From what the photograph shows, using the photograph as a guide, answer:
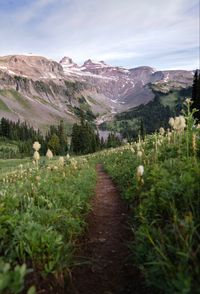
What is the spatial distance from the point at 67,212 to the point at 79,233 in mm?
485

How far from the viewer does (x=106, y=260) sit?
20.0ft

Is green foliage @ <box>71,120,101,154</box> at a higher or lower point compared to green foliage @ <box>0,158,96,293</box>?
lower

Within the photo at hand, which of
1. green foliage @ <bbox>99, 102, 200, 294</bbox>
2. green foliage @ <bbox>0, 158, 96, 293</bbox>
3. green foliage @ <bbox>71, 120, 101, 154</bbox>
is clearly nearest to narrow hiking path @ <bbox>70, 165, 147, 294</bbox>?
green foliage @ <bbox>0, 158, 96, 293</bbox>

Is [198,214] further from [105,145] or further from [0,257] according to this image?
[105,145]

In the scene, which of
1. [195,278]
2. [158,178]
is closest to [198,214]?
[195,278]

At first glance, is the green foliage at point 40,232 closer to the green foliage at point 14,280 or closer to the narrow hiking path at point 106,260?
the green foliage at point 14,280

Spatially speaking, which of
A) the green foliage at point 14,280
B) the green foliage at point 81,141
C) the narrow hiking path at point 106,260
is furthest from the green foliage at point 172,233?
the green foliage at point 81,141

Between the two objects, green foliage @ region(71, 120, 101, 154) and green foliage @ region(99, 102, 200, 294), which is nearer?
green foliage @ region(99, 102, 200, 294)

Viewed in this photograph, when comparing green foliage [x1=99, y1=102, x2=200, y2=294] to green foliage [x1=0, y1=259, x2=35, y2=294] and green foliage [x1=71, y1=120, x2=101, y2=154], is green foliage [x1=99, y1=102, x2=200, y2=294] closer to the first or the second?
green foliage [x1=0, y1=259, x2=35, y2=294]

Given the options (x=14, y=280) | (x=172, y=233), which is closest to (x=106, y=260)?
(x=172, y=233)

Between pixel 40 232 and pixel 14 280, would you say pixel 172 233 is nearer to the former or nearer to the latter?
pixel 14 280

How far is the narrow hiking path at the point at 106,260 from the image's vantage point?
5.09m

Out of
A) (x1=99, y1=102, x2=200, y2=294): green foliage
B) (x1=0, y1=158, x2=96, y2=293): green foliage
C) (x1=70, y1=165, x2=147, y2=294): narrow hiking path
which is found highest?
(x1=99, y1=102, x2=200, y2=294): green foliage

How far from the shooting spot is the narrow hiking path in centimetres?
509
